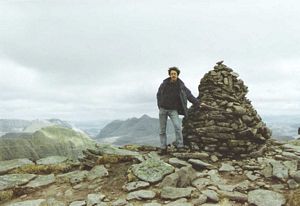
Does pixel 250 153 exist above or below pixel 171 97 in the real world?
below

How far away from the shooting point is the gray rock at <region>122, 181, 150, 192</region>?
44.6 ft

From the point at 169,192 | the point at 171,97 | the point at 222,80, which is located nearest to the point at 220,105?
the point at 222,80

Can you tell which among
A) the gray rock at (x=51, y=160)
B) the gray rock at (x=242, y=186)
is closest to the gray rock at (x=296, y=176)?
the gray rock at (x=242, y=186)

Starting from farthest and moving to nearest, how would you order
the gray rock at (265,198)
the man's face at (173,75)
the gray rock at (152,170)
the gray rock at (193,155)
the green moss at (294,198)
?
the man's face at (173,75), the gray rock at (193,155), the gray rock at (152,170), the gray rock at (265,198), the green moss at (294,198)

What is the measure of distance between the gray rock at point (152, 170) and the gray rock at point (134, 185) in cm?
26

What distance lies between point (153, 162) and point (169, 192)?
2603 millimetres

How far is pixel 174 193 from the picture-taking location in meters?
12.8

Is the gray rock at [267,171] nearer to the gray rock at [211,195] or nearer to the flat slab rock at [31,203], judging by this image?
the gray rock at [211,195]

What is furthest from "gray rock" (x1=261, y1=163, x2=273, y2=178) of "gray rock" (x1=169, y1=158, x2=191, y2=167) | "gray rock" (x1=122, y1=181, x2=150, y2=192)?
"gray rock" (x1=122, y1=181, x2=150, y2=192)

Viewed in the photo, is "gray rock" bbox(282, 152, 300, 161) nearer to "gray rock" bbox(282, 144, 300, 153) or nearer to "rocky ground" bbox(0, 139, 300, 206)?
"rocky ground" bbox(0, 139, 300, 206)

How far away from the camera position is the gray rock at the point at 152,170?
14211mm

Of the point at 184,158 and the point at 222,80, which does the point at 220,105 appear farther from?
the point at 184,158

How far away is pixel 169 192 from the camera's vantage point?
12898mm

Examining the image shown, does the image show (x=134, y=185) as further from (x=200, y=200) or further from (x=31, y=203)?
(x=31, y=203)
